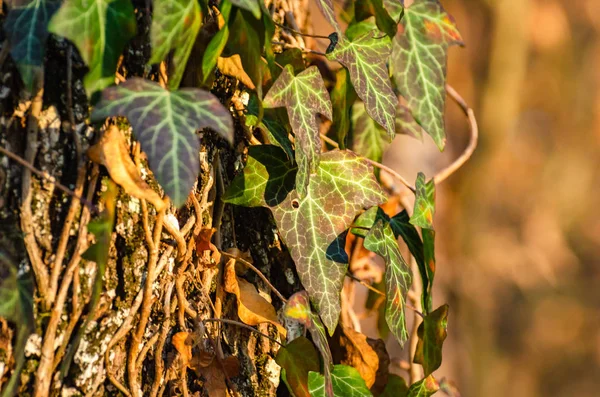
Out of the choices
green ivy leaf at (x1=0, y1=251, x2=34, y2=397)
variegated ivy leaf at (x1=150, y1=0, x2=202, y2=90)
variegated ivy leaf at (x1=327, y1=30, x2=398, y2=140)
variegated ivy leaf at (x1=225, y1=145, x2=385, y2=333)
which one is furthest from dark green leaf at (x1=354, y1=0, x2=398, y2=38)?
green ivy leaf at (x1=0, y1=251, x2=34, y2=397)

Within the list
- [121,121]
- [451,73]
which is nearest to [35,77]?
[121,121]

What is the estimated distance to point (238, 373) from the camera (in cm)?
87

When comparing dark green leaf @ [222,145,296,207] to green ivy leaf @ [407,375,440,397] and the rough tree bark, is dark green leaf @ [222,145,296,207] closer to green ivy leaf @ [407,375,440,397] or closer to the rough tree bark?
the rough tree bark

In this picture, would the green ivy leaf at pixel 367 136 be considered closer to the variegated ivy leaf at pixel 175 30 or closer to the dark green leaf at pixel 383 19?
the dark green leaf at pixel 383 19

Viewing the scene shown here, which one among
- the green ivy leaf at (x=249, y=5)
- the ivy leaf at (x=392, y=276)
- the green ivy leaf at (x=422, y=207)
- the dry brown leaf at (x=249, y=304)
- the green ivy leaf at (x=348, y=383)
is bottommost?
the green ivy leaf at (x=348, y=383)

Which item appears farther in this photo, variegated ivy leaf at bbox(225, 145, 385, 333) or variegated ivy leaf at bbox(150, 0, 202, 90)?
variegated ivy leaf at bbox(225, 145, 385, 333)

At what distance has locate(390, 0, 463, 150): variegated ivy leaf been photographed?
932 millimetres

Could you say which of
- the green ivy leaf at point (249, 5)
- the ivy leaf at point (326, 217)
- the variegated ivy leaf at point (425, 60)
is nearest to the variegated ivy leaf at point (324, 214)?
the ivy leaf at point (326, 217)

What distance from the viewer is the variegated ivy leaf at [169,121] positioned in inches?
23.3

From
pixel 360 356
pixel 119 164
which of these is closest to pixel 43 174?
pixel 119 164

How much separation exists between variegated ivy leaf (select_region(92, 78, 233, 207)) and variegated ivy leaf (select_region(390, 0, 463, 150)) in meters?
0.36

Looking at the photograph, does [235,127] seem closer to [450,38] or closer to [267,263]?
[267,263]

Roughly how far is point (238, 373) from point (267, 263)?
0.49ft

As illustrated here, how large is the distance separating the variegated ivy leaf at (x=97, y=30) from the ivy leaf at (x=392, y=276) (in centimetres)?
35
